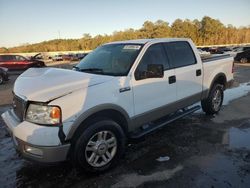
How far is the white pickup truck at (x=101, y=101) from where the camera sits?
10.8 feet

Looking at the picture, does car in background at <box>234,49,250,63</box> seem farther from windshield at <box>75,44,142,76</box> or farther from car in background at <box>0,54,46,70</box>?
windshield at <box>75,44,142,76</box>

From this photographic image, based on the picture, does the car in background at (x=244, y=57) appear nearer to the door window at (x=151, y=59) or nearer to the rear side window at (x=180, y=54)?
the rear side window at (x=180, y=54)

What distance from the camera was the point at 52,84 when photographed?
3.58 m

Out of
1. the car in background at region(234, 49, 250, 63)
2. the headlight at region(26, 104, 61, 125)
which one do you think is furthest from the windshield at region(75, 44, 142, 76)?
the car in background at region(234, 49, 250, 63)

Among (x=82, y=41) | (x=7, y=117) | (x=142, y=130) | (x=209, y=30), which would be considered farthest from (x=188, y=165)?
Answer: (x=82, y=41)

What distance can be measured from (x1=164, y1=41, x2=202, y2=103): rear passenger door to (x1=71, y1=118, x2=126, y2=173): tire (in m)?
1.79

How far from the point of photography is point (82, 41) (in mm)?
113938

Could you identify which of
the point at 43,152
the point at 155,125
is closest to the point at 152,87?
the point at 155,125

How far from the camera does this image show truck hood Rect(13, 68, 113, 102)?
133 inches

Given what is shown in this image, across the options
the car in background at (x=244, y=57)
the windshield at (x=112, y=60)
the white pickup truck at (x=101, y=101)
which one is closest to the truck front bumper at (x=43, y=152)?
the white pickup truck at (x=101, y=101)

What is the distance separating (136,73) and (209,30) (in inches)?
4063

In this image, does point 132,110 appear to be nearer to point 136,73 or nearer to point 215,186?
point 136,73

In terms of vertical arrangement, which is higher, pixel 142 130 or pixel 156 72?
pixel 156 72

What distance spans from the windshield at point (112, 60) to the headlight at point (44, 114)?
1.24m
